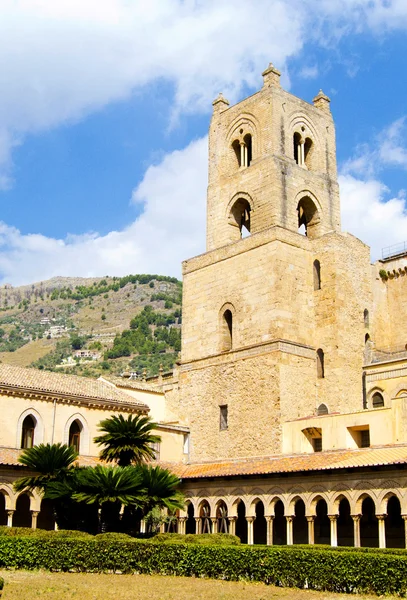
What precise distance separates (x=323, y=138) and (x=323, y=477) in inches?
927

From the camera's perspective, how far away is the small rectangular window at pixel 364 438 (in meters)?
35.2

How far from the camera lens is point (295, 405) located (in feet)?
123

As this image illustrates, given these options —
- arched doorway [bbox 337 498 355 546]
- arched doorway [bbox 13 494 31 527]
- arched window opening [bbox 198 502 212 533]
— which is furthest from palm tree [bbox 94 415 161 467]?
arched doorway [bbox 337 498 355 546]

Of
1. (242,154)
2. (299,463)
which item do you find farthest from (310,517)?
(242,154)

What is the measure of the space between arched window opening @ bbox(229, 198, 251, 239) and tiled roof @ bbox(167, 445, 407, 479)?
579 inches

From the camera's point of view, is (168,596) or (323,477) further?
(323,477)

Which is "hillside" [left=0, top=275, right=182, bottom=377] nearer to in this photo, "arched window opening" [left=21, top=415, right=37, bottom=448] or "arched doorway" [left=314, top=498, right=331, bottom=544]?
"arched window opening" [left=21, top=415, right=37, bottom=448]

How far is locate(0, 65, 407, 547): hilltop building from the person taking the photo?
111 ft

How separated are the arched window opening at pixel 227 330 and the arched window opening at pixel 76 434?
885 centimetres

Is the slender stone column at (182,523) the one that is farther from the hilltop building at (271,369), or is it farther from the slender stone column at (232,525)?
the slender stone column at (232,525)

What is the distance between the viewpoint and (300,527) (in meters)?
35.1

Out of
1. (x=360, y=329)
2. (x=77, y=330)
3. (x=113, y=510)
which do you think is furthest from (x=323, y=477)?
(x=77, y=330)

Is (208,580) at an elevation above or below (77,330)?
below

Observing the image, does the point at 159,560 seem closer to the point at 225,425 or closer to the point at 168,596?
the point at 168,596
